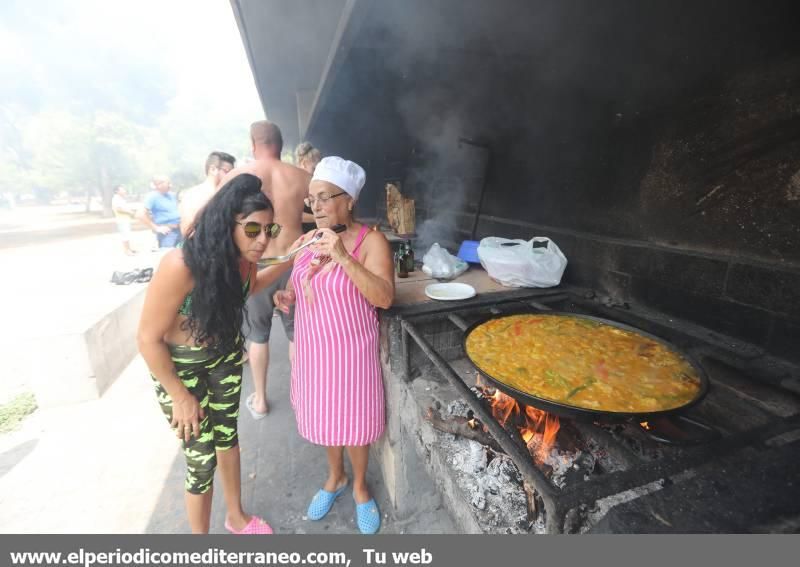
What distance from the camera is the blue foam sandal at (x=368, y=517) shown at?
2720 mm

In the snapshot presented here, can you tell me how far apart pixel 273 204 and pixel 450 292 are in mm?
1863

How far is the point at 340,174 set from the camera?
2289 millimetres

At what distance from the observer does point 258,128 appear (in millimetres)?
3795

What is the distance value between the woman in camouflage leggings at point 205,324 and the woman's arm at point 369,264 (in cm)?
30

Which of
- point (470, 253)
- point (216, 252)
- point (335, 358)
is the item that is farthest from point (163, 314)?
point (470, 253)

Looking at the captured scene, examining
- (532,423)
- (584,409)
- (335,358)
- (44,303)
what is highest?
(584,409)

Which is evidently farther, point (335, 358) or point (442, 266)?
point (442, 266)

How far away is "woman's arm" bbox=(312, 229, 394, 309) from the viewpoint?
209cm

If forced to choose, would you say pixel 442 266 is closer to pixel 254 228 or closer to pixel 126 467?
pixel 254 228

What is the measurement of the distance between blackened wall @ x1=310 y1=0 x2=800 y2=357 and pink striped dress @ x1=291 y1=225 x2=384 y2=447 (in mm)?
1596

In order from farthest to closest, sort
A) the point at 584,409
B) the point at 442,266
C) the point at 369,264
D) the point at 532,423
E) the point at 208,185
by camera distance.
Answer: the point at 208,185
the point at 442,266
the point at 369,264
the point at 532,423
the point at 584,409
